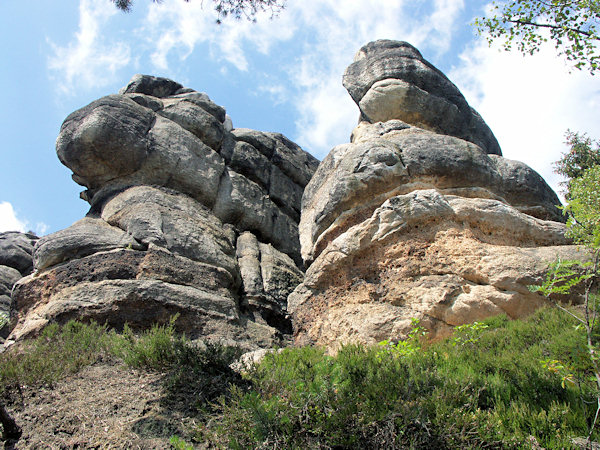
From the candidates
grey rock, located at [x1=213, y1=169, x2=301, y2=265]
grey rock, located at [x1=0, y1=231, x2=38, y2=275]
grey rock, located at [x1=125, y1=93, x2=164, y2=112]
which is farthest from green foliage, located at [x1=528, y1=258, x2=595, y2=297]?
grey rock, located at [x1=0, y1=231, x2=38, y2=275]

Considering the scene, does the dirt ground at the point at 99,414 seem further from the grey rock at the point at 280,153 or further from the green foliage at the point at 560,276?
the grey rock at the point at 280,153

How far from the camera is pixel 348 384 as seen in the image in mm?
5367

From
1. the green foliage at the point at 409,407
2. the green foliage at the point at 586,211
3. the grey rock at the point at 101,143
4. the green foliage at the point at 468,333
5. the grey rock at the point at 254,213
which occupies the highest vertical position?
the grey rock at the point at 101,143

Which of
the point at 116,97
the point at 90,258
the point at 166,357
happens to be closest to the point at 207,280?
the point at 90,258

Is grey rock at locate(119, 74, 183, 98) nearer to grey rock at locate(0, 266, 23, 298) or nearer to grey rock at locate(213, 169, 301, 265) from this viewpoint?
grey rock at locate(213, 169, 301, 265)

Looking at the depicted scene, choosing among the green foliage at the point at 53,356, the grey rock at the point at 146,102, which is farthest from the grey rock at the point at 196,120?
the green foliage at the point at 53,356

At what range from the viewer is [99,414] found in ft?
18.8

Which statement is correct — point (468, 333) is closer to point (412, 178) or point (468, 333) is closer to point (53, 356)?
point (412, 178)

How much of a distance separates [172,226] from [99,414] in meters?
7.96

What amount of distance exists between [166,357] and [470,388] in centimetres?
392

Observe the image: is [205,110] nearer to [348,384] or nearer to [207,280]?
[207,280]

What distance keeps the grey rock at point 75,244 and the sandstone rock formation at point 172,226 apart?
26 mm

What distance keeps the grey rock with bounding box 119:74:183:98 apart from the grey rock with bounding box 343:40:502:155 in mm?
7875

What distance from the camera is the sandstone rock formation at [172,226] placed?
438 inches
